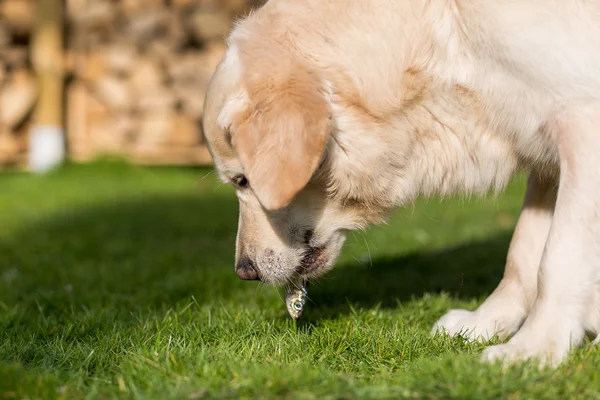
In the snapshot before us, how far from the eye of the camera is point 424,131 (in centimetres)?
247

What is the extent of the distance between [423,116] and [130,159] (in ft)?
22.7

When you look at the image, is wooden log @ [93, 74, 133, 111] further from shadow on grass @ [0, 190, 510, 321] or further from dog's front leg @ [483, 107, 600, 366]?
dog's front leg @ [483, 107, 600, 366]

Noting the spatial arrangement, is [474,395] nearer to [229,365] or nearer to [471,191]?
[229,365]

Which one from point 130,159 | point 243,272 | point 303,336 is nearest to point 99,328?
point 243,272

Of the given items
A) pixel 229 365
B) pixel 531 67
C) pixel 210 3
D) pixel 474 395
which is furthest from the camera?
pixel 210 3

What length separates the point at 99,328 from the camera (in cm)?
256

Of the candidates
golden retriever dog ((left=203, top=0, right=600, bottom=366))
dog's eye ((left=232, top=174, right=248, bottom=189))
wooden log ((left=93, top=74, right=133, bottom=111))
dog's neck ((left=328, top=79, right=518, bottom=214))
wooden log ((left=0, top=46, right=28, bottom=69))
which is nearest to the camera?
golden retriever dog ((left=203, top=0, right=600, bottom=366))

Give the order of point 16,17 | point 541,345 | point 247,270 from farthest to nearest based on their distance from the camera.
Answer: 1. point 16,17
2. point 247,270
3. point 541,345

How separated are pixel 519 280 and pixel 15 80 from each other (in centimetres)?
739

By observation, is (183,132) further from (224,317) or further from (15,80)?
(224,317)

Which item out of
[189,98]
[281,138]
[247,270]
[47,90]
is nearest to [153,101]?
[189,98]

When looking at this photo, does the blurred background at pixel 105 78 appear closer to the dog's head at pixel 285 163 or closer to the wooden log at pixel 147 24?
the wooden log at pixel 147 24

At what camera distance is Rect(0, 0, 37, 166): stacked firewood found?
8570 millimetres

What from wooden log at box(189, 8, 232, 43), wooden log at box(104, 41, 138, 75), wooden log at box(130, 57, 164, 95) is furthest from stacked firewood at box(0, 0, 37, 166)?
wooden log at box(189, 8, 232, 43)
